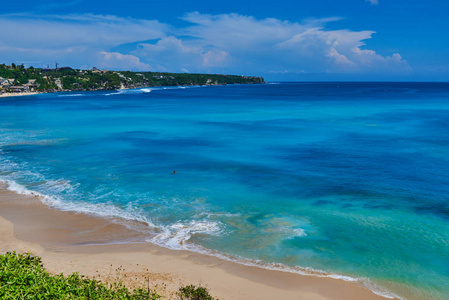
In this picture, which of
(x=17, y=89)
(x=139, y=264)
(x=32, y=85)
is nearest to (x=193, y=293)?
(x=139, y=264)

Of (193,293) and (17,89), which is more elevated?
(17,89)

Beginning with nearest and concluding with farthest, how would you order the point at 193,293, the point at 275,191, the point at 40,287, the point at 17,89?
1. the point at 40,287
2. the point at 193,293
3. the point at 275,191
4. the point at 17,89

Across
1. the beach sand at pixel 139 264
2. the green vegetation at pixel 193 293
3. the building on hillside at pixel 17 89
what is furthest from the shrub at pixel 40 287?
the building on hillside at pixel 17 89

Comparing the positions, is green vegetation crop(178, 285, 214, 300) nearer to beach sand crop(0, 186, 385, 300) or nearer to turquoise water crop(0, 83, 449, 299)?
beach sand crop(0, 186, 385, 300)

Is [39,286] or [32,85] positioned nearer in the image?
[39,286]

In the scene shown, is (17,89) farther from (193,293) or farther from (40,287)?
(193,293)

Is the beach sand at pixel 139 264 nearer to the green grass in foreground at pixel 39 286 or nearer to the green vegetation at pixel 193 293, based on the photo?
the green vegetation at pixel 193 293
